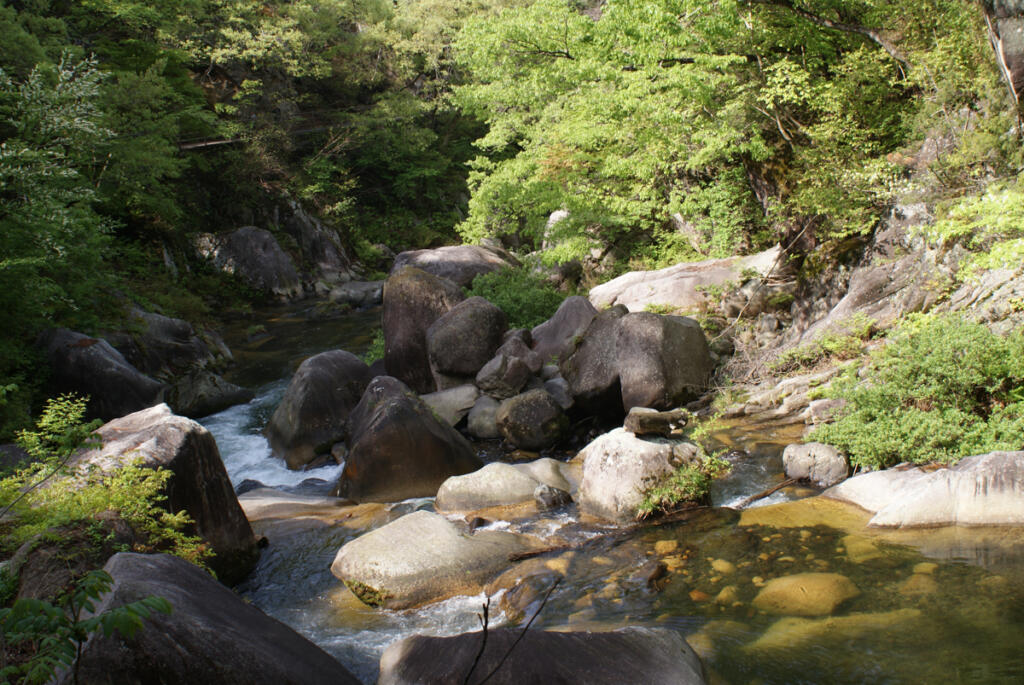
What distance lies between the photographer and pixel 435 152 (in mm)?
35656

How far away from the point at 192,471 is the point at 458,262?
14064 millimetres

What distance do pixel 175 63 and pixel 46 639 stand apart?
2771cm

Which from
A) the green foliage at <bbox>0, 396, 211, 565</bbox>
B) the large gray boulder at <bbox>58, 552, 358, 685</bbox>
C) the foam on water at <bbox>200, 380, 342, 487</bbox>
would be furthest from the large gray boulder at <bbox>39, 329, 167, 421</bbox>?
the large gray boulder at <bbox>58, 552, 358, 685</bbox>

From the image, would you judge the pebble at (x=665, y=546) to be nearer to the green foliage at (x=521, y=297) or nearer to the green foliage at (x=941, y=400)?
the green foliage at (x=941, y=400)

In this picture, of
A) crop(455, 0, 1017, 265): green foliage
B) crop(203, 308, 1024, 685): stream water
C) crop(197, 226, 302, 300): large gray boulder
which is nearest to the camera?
crop(203, 308, 1024, 685): stream water

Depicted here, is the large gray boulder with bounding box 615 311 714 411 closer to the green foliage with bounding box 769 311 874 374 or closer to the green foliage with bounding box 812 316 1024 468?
the green foliage with bounding box 769 311 874 374

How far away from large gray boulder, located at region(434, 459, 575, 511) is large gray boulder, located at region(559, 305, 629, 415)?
8.22 ft

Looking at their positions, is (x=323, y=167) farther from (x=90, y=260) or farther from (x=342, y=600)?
(x=342, y=600)

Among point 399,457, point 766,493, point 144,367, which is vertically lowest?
point 144,367

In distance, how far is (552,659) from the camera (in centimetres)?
394

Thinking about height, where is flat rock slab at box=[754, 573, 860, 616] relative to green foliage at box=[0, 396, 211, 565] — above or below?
below

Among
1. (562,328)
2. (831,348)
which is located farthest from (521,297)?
(831,348)

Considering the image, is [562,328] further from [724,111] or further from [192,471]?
[192,471]

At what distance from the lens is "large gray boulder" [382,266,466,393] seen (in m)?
12.8
